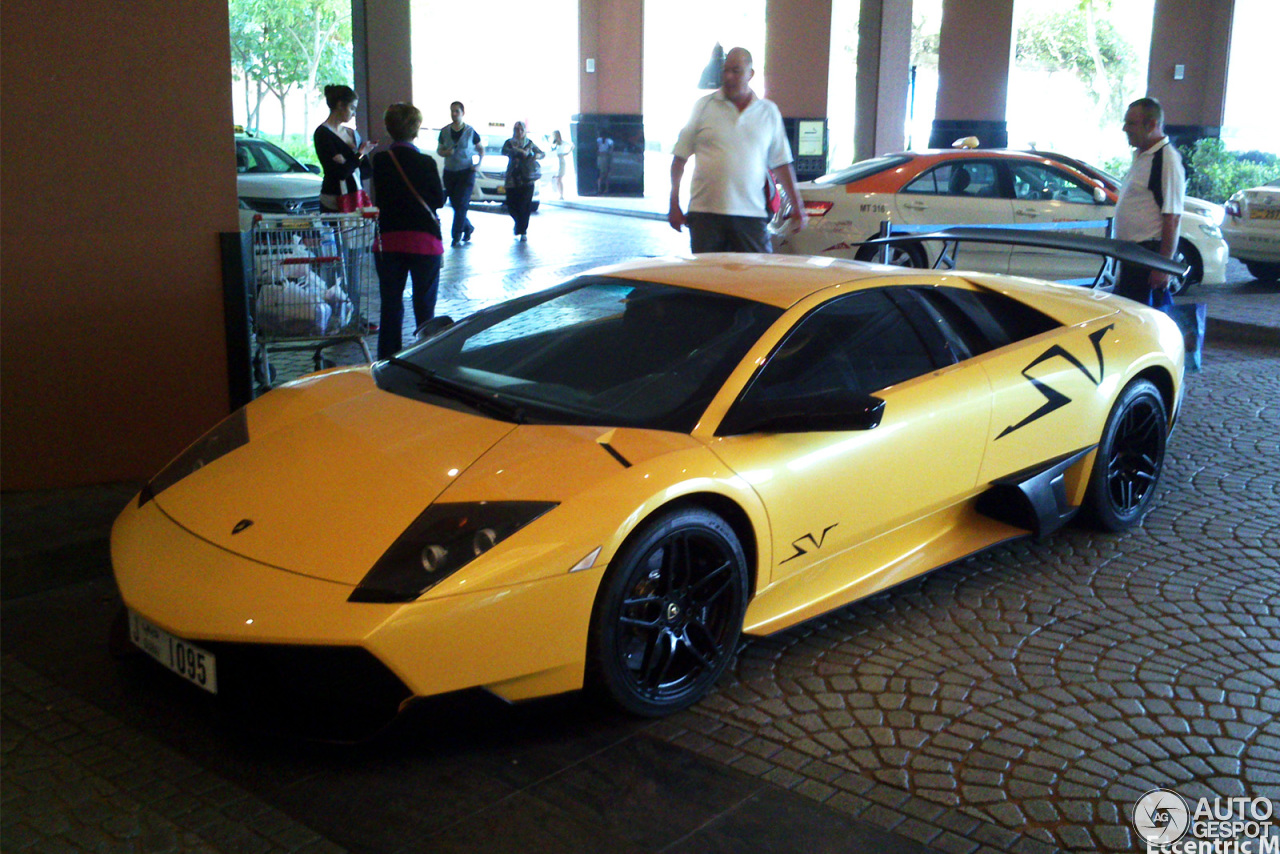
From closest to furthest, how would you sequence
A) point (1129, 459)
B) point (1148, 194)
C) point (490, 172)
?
point (1129, 459)
point (1148, 194)
point (490, 172)

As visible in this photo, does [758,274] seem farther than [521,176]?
No

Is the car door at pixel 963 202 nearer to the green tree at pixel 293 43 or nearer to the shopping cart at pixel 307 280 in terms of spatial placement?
the shopping cart at pixel 307 280

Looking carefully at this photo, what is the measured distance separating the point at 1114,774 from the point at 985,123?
1853 cm

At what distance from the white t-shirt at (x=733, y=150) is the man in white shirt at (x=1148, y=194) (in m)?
2.02

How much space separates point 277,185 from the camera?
13578mm

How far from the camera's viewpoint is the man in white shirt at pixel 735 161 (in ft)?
23.9

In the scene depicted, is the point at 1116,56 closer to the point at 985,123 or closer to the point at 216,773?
the point at 985,123

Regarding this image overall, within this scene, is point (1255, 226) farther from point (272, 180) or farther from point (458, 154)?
point (272, 180)

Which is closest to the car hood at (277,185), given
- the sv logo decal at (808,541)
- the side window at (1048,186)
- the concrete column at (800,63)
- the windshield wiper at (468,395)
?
the side window at (1048,186)

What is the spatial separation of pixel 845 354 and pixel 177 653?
7.43 ft

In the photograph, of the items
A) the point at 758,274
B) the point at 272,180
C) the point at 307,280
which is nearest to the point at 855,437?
the point at 758,274

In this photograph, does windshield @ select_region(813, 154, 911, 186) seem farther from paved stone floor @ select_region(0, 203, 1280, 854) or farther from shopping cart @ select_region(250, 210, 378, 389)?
paved stone floor @ select_region(0, 203, 1280, 854)

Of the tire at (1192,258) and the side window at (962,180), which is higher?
the side window at (962,180)

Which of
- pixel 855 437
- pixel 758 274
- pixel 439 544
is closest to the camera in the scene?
pixel 439 544
